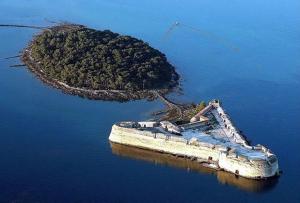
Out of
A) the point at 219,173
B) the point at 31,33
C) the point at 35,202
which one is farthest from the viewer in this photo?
the point at 31,33

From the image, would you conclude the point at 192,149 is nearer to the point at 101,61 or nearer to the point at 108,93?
the point at 108,93

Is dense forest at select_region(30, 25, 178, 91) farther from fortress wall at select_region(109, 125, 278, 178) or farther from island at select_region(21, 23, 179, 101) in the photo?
fortress wall at select_region(109, 125, 278, 178)

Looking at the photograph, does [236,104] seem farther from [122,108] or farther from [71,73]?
[71,73]

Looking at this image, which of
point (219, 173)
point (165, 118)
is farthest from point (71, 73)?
point (219, 173)

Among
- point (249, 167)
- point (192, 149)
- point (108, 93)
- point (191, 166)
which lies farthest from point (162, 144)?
point (108, 93)

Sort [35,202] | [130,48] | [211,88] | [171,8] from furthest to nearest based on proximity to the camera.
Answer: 1. [171,8]
2. [130,48]
3. [211,88]
4. [35,202]

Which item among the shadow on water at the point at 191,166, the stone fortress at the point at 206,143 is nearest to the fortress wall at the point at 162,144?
the stone fortress at the point at 206,143
